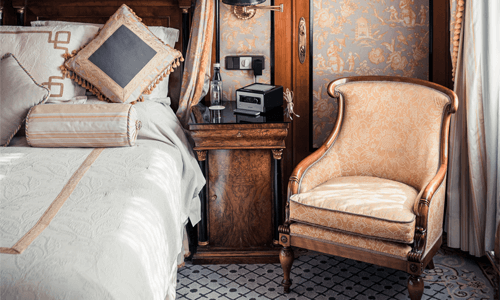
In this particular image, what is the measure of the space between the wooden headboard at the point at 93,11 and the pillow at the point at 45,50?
1.04 ft

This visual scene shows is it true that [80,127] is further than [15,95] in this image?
No

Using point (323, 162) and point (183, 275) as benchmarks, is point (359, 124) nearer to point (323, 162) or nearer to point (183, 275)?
point (323, 162)

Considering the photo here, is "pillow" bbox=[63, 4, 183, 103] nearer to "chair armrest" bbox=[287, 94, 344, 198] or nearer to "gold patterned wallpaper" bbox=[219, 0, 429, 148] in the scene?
"gold patterned wallpaper" bbox=[219, 0, 429, 148]

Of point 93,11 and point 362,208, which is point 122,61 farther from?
point 362,208

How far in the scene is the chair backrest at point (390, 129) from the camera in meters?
2.37

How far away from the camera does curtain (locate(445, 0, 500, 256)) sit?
2338mm

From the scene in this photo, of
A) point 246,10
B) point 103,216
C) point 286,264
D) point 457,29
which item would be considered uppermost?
point 246,10

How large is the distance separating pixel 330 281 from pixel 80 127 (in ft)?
4.96

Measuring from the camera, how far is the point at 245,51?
299cm

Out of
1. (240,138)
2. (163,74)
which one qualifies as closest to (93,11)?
(163,74)

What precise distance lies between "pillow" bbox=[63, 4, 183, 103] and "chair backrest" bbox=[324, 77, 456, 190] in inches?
40.2

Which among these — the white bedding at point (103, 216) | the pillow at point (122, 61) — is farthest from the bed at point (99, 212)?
the pillow at point (122, 61)

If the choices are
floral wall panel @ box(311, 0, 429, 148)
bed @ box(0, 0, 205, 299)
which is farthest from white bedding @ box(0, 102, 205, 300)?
floral wall panel @ box(311, 0, 429, 148)

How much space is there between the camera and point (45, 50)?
2.52 m
